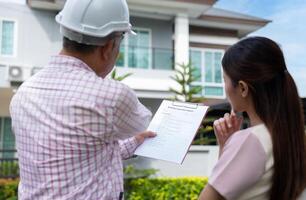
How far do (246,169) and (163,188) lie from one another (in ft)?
16.3

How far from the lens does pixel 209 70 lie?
14.1m

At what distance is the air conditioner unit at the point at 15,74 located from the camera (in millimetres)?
10938

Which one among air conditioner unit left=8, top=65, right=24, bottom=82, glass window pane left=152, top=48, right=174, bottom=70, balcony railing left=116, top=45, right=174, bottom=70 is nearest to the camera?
air conditioner unit left=8, top=65, right=24, bottom=82

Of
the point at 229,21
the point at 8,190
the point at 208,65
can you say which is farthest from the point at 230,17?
the point at 8,190

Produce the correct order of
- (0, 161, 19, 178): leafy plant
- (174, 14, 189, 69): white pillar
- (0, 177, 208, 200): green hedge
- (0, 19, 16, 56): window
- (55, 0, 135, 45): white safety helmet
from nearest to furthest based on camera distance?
(55, 0, 135, 45): white safety helmet, (0, 177, 208, 200): green hedge, (0, 161, 19, 178): leafy plant, (0, 19, 16, 56): window, (174, 14, 189, 69): white pillar

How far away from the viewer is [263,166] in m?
1.17

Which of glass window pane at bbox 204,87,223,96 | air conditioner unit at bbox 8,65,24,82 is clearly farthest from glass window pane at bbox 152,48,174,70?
air conditioner unit at bbox 8,65,24,82

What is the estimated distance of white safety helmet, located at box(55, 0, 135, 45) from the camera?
4.14ft

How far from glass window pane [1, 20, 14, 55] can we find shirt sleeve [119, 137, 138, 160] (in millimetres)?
10819

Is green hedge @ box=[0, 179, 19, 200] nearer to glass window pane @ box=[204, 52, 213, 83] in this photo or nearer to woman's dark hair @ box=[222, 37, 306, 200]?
woman's dark hair @ box=[222, 37, 306, 200]

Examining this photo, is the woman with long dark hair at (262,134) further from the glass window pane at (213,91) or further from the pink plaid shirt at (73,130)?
the glass window pane at (213,91)

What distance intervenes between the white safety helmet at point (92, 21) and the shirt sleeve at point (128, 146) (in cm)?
37

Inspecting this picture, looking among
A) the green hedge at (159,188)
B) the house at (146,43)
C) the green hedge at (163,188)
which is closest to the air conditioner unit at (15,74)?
the house at (146,43)

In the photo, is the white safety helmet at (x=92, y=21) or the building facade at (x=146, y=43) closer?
the white safety helmet at (x=92, y=21)
